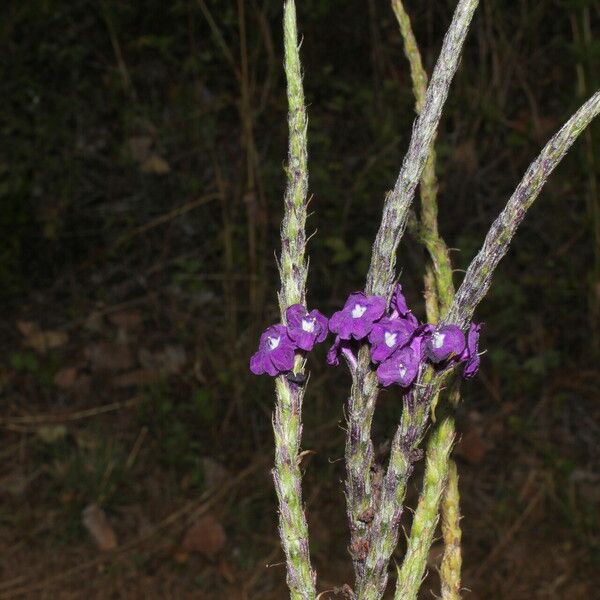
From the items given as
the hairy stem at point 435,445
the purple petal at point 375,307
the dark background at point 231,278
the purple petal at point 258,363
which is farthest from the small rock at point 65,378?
the purple petal at point 375,307

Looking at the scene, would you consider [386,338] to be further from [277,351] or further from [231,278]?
[231,278]

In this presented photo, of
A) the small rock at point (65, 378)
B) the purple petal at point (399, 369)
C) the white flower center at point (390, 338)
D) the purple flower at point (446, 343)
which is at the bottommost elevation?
the purple flower at point (446, 343)

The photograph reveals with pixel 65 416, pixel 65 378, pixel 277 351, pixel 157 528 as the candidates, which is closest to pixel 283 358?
pixel 277 351

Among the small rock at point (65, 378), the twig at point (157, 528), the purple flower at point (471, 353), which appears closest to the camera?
the purple flower at point (471, 353)

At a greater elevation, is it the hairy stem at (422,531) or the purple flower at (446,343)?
the purple flower at (446,343)

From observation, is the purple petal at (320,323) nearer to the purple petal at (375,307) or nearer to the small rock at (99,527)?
the purple petal at (375,307)

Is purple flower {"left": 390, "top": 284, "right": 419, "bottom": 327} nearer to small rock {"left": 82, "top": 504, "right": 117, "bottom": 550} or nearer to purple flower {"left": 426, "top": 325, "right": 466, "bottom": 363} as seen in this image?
purple flower {"left": 426, "top": 325, "right": 466, "bottom": 363}

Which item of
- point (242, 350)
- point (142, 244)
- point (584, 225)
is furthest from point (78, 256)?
point (584, 225)

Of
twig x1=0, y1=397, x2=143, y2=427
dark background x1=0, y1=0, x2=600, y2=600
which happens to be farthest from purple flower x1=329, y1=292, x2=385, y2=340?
twig x1=0, y1=397, x2=143, y2=427
